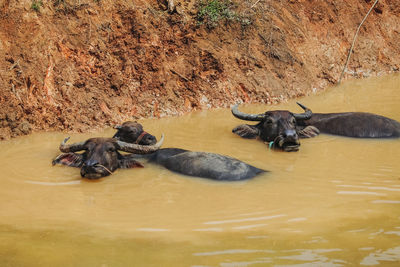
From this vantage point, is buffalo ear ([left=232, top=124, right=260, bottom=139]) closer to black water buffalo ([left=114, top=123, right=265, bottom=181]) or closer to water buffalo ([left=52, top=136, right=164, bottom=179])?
black water buffalo ([left=114, top=123, right=265, bottom=181])

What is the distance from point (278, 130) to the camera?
23.9 feet

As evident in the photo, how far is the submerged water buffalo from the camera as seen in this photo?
24.2 feet

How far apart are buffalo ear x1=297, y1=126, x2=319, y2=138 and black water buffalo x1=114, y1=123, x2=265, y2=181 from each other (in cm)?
202

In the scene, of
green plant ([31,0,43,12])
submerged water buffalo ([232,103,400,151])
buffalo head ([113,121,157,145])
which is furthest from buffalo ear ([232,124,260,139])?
green plant ([31,0,43,12])

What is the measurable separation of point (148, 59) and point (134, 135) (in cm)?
285

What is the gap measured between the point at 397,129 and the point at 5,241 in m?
6.23

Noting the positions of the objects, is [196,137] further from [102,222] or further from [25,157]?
[102,222]

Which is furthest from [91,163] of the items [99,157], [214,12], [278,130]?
[214,12]

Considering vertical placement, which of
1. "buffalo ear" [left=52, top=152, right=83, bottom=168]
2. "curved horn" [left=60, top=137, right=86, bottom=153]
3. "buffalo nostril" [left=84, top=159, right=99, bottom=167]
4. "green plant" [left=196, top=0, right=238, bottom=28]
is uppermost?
"green plant" [left=196, top=0, right=238, bottom=28]

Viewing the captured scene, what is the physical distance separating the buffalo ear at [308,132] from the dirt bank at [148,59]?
2303 millimetres

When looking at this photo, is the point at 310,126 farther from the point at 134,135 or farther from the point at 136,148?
the point at 136,148

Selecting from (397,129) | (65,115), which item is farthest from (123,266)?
(397,129)

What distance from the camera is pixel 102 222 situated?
432 centimetres

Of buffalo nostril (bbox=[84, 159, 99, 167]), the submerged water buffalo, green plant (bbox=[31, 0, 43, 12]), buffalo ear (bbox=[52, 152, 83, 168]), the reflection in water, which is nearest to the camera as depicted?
the reflection in water
